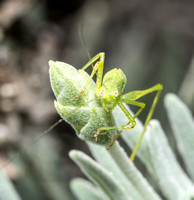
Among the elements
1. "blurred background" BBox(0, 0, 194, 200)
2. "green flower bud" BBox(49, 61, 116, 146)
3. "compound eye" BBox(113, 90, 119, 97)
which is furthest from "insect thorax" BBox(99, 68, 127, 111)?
"blurred background" BBox(0, 0, 194, 200)

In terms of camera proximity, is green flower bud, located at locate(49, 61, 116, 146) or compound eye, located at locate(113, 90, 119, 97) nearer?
green flower bud, located at locate(49, 61, 116, 146)

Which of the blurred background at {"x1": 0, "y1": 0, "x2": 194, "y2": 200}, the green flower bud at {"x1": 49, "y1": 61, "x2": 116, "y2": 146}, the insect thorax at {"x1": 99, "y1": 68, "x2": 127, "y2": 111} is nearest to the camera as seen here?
the green flower bud at {"x1": 49, "y1": 61, "x2": 116, "y2": 146}

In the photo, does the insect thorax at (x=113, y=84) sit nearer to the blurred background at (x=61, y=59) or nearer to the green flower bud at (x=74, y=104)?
the green flower bud at (x=74, y=104)

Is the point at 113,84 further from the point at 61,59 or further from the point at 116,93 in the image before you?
the point at 61,59

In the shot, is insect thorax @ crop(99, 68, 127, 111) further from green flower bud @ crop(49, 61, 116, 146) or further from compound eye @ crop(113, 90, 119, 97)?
green flower bud @ crop(49, 61, 116, 146)

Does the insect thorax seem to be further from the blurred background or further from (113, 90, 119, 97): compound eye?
the blurred background

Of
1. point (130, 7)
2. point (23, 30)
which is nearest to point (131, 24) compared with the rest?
point (130, 7)

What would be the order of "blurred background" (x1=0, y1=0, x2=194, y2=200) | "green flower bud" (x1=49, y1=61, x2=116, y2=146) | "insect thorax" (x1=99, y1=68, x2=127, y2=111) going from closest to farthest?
1. "green flower bud" (x1=49, y1=61, x2=116, y2=146)
2. "insect thorax" (x1=99, y1=68, x2=127, y2=111)
3. "blurred background" (x1=0, y1=0, x2=194, y2=200)

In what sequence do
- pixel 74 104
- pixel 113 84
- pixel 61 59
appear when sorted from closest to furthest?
pixel 74 104
pixel 113 84
pixel 61 59

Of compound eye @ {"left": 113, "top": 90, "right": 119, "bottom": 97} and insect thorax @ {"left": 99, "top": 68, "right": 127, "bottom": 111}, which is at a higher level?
insect thorax @ {"left": 99, "top": 68, "right": 127, "bottom": 111}

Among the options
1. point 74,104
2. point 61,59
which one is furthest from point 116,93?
point 61,59
